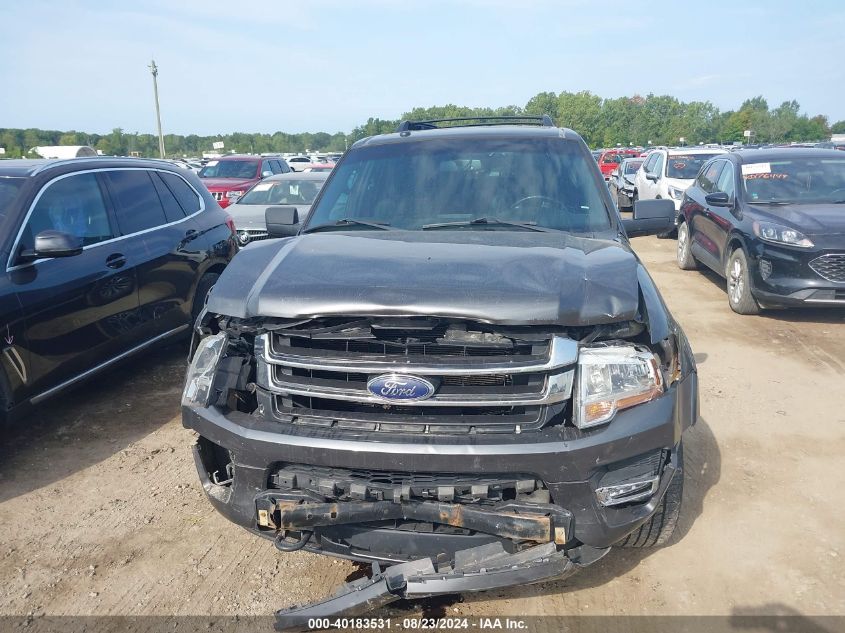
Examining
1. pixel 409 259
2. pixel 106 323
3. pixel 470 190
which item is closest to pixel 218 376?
pixel 409 259

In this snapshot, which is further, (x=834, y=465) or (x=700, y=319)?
(x=700, y=319)

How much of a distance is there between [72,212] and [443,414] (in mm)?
3629

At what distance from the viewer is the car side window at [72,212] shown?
14.7ft

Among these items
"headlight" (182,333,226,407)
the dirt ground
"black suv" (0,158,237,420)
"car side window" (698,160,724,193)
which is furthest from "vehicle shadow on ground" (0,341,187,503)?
"car side window" (698,160,724,193)

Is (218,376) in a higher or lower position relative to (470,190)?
lower

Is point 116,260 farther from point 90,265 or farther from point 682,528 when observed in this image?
point 682,528

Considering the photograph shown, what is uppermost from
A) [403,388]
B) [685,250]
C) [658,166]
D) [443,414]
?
[658,166]

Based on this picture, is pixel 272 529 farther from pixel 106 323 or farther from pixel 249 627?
pixel 106 323

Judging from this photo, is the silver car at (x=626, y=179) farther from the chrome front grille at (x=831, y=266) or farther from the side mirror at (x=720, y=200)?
the chrome front grille at (x=831, y=266)

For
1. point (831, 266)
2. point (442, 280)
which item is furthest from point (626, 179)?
point (442, 280)

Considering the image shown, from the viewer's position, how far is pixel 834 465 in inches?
160

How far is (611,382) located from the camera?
96.3 inches

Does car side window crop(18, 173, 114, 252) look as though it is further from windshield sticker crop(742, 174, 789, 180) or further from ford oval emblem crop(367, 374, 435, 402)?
windshield sticker crop(742, 174, 789, 180)

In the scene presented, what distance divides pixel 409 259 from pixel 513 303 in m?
0.61
